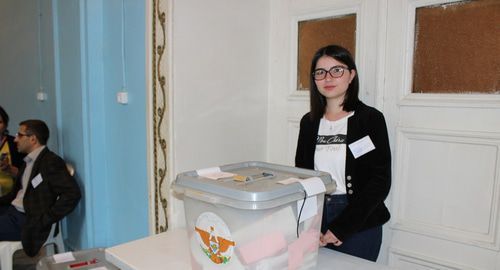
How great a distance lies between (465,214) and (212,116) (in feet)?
3.71

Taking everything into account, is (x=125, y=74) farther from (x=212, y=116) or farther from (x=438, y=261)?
(x=438, y=261)

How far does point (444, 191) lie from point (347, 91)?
21.2 inches

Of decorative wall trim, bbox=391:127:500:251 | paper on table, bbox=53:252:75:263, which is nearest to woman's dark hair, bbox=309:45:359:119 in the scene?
decorative wall trim, bbox=391:127:500:251

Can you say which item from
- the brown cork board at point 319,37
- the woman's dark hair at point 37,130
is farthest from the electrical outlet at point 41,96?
the brown cork board at point 319,37

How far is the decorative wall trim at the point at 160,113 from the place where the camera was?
1665 millimetres

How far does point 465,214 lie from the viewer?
4.69 ft

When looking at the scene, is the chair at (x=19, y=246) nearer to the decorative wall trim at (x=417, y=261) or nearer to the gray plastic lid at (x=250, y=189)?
the gray plastic lid at (x=250, y=189)

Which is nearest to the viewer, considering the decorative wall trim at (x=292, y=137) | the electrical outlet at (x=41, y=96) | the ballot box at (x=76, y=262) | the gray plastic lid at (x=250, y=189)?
the gray plastic lid at (x=250, y=189)

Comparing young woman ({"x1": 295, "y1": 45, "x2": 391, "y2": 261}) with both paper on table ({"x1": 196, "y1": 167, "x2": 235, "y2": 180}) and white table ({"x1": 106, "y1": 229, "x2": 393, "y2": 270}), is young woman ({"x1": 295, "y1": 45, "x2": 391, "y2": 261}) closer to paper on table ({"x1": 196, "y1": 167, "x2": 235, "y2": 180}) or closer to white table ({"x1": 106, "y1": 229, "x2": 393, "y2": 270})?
white table ({"x1": 106, "y1": 229, "x2": 393, "y2": 270})

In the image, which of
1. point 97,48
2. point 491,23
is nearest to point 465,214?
point 491,23

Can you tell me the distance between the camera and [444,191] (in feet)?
4.82

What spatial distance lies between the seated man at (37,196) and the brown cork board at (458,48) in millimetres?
1969

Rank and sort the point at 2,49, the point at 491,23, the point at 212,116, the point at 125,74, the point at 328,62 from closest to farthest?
the point at 491,23 < the point at 328,62 < the point at 212,116 < the point at 125,74 < the point at 2,49

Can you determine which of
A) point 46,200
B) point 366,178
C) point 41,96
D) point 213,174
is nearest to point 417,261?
point 366,178
